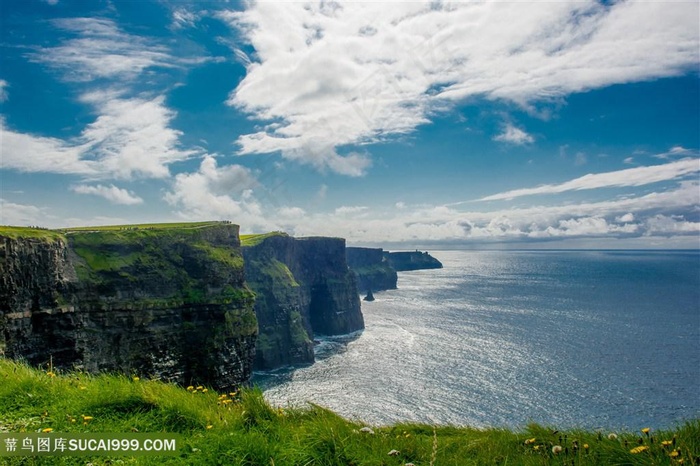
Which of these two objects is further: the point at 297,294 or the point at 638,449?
the point at 297,294

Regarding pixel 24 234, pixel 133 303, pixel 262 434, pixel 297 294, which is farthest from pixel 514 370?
pixel 262 434

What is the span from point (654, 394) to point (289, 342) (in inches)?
2929

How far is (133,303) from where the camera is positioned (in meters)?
53.3

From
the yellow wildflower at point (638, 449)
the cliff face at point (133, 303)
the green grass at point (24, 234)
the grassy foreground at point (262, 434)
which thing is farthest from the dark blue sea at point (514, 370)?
the green grass at point (24, 234)

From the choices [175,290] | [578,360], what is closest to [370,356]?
[578,360]

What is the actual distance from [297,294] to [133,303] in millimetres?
58611

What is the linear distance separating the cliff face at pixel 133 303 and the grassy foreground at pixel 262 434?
131ft

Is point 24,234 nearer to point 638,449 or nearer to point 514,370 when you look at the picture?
point 638,449

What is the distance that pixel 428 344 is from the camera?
106 meters

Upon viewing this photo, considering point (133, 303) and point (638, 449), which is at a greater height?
point (638, 449)

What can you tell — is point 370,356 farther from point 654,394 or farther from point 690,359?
point 690,359

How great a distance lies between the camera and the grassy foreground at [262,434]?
19.7ft

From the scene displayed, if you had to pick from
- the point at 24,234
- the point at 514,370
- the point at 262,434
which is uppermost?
the point at 24,234

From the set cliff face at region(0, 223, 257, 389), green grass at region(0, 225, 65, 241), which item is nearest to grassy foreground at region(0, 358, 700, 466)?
cliff face at region(0, 223, 257, 389)
